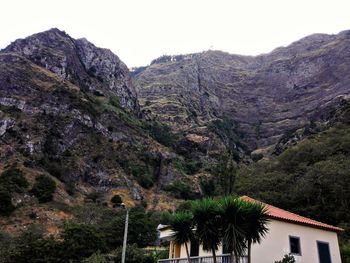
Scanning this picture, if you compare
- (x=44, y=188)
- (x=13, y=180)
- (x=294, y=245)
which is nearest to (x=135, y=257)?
(x=294, y=245)

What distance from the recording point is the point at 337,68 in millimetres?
152125

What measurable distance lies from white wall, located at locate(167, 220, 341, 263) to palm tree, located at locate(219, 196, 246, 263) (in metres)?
3.76

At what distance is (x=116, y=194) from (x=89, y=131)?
62.4 ft

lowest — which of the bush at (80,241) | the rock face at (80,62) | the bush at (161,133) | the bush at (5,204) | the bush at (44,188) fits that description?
the bush at (80,241)

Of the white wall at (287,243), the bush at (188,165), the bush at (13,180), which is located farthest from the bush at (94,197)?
the white wall at (287,243)

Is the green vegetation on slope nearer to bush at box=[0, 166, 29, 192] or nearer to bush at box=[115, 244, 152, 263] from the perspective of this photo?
bush at box=[115, 244, 152, 263]

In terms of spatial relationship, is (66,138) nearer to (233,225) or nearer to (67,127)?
(67,127)

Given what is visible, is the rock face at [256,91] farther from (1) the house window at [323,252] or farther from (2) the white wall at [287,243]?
(1) the house window at [323,252]

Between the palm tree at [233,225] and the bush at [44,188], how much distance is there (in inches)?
1722

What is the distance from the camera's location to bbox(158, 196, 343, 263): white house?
21.6 m

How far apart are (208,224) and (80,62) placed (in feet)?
327

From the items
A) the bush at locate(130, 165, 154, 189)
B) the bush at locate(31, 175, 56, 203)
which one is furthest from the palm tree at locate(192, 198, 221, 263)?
the bush at locate(130, 165, 154, 189)

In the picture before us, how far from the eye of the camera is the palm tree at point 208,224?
1858cm

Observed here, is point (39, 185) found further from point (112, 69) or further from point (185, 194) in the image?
point (112, 69)
